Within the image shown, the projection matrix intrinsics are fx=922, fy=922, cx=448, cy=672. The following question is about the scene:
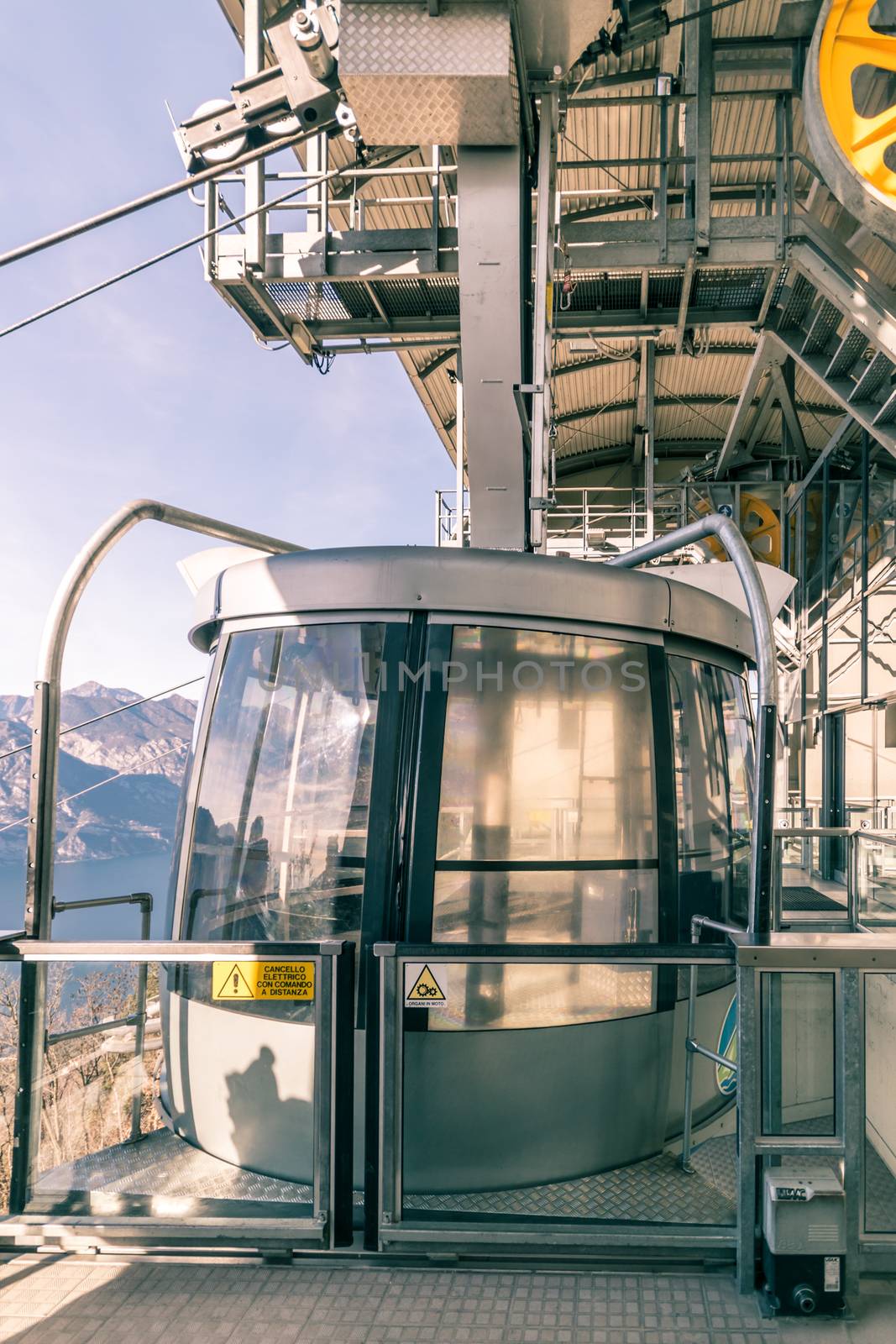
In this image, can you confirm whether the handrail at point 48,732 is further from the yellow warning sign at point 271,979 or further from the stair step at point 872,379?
the stair step at point 872,379

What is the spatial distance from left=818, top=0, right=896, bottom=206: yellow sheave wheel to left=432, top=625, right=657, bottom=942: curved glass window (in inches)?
168

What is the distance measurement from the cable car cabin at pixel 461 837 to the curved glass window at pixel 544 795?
0.01m

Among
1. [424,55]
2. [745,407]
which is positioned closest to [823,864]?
[745,407]

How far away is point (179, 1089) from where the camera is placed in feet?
14.7

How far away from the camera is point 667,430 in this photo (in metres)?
21.2

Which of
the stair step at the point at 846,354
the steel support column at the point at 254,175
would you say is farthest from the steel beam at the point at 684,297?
the steel support column at the point at 254,175

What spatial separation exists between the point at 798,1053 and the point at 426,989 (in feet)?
4.56

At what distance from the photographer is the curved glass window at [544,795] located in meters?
4.28

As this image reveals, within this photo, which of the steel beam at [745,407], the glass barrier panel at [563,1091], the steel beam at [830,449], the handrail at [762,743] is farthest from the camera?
the steel beam at [830,449]

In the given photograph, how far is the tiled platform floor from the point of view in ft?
9.68

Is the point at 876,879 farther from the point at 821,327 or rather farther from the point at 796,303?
the point at 796,303

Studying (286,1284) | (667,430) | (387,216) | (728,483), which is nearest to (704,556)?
(728,483)

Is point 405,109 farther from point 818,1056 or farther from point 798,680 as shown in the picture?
point 798,680

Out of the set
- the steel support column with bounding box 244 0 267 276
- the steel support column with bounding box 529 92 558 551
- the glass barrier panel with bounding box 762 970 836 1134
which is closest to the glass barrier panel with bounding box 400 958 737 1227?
the glass barrier panel with bounding box 762 970 836 1134
